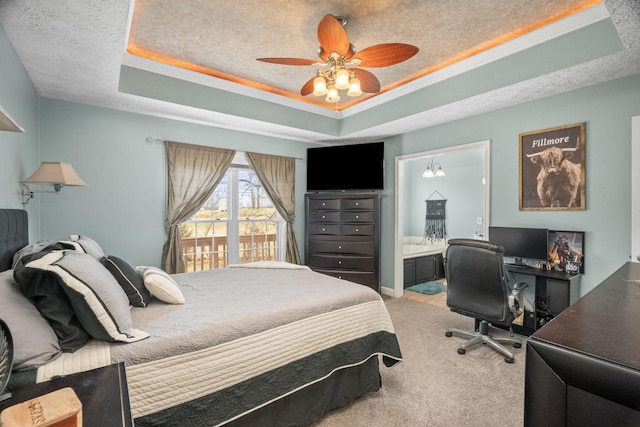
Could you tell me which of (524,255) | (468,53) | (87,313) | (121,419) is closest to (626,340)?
(121,419)

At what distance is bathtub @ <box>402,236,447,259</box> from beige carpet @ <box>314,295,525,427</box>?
2190mm

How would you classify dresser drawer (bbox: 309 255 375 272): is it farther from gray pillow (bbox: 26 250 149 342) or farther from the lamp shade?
gray pillow (bbox: 26 250 149 342)

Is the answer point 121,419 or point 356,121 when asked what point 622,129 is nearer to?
point 356,121

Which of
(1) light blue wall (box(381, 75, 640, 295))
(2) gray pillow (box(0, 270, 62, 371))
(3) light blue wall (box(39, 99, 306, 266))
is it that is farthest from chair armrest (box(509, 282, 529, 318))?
(3) light blue wall (box(39, 99, 306, 266))

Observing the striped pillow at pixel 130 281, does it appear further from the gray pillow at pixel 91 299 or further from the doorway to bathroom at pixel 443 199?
the doorway to bathroom at pixel 443 199

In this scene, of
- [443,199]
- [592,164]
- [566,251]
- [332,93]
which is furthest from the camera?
[443,199]

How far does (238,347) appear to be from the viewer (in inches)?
63.4

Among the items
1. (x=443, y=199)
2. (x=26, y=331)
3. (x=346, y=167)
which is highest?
(x=346, y=167)

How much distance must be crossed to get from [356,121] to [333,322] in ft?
10.8

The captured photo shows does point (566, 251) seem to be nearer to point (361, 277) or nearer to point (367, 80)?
point (361, 277)

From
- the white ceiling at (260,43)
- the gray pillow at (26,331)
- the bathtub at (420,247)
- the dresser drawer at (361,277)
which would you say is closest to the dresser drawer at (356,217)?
the dresser drawer at (361,277)

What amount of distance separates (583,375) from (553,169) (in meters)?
3.23

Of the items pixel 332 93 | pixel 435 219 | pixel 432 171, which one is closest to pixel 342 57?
pixel 332 93

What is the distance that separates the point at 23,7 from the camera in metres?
1.75
